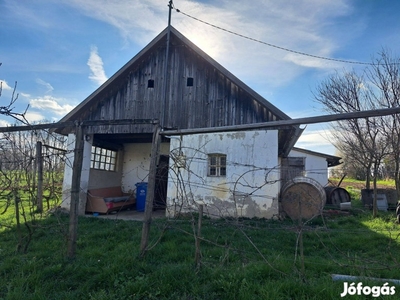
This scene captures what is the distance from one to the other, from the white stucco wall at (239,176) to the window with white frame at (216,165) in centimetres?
18

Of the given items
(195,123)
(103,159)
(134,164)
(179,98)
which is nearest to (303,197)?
(195,123)

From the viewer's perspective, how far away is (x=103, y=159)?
11.5 metres

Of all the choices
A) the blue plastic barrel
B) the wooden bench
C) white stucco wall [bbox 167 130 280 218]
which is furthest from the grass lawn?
the blue plastic barrel

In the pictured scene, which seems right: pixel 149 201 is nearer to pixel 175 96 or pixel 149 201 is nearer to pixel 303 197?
pixel 175 96

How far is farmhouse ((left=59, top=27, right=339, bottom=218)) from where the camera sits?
27.3 ft

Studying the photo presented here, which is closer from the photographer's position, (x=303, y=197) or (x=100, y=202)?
(x=303, y=197)

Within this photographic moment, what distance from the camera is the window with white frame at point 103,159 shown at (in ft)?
35.8

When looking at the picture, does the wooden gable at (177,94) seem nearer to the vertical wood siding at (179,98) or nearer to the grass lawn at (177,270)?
the vertical wood siding at (179,98)

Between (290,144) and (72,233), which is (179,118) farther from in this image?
(72,233)

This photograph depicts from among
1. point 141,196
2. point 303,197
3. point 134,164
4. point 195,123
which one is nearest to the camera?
point 303,197

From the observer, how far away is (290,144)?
10.5 metres

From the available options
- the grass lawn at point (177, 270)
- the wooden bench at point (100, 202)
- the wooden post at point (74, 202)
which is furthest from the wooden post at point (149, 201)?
the wooden bench at point (100, 202)

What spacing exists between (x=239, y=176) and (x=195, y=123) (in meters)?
2.53

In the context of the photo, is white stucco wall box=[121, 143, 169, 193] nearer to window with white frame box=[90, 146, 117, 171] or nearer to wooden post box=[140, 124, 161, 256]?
window with white frame box=[90, 146, 117, 171]
